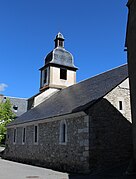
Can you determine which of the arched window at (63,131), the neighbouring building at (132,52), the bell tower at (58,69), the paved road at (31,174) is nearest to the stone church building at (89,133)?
the arched window at (63,131)

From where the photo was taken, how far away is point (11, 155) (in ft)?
75.2

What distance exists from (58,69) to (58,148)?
44.8 feet

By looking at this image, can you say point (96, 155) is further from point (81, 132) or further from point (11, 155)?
point (11, 155)

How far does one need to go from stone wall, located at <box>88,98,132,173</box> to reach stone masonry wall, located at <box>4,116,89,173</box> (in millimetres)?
439

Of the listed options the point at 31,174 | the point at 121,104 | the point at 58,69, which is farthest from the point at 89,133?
the point at 58,69

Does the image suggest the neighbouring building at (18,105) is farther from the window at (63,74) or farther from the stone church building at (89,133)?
the stone church building at (89,133)

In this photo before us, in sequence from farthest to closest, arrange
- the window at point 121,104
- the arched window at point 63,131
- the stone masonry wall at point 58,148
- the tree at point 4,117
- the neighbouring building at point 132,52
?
the tree at point 4,117 < the arched window at point 63,131 < the window at point 121,104 < the stone masonry wall at point 58,148 < the neighbouring building at point 132,52

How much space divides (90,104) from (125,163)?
3.84 meters

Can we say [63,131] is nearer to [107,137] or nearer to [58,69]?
[107,137]

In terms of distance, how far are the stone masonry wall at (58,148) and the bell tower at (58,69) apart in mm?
8143

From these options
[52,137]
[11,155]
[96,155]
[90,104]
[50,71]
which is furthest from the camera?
[50,71]

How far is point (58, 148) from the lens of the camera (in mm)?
15086

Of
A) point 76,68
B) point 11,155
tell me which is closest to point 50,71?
point 76,68

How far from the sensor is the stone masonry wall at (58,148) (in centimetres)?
1286
